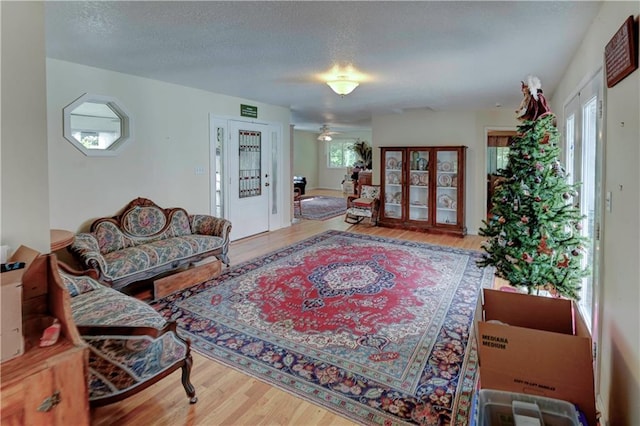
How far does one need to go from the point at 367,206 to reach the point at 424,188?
1165mm

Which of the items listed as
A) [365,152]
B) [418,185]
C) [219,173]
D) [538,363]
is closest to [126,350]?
[538,363]

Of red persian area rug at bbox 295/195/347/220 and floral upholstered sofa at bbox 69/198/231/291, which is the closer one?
floral upholstered sofa at bbox 69/198/231/291

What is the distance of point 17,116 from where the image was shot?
1606mm

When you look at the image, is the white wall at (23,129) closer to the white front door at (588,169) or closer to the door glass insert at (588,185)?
the white front door at (588,169)

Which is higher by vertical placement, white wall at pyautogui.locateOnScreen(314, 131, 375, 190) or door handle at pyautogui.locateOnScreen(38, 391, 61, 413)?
white wall at pyautogui.locateOnScreen(314, 131, 375, 190)

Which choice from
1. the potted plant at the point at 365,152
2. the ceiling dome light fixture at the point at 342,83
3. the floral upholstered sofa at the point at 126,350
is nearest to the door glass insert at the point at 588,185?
the ceiling dome light fixture at the point at 342,83

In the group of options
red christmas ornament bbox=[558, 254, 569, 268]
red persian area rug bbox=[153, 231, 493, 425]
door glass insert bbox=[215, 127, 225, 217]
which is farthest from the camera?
door glass insert bbox=[215, 127, 225, 217]

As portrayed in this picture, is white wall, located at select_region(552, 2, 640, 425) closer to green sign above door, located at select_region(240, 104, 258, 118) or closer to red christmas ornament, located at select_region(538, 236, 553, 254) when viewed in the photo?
red christmas ornament, located at select_region(538, 236, 553, 254)

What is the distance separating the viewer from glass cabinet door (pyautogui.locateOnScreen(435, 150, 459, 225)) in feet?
22.2

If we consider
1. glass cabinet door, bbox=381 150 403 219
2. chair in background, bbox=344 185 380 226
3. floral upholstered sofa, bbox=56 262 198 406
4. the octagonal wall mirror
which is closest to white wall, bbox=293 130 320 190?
chair in background, bbox=344 185 380 226

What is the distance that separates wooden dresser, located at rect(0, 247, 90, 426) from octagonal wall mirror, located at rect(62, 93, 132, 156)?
111 inches

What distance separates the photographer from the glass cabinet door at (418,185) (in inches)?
276

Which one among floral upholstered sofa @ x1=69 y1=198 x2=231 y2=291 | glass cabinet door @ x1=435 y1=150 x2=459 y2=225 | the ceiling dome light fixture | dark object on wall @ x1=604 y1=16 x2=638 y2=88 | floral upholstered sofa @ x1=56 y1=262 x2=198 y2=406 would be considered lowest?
floral upholstered sofa @ x1=56 y1=262 x2=198 y2=406

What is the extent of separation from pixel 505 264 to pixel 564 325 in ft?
2.69
